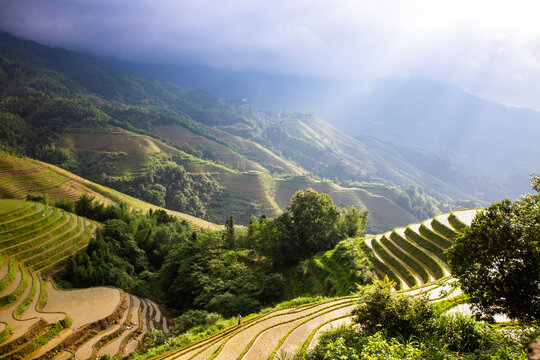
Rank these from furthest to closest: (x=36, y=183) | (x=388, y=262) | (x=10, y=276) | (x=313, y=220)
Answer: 1. (x=36, y=183)
2. (x=313, y=220)
3. (x=10, y=276)
4. (x=388, y=262)

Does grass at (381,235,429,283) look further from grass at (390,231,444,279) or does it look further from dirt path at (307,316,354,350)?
dirt path at (307,316,354,350)

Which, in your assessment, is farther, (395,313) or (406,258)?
(406,258)

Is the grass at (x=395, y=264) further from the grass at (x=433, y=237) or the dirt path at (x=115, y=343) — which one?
the dirt path at (x=115, y=343)

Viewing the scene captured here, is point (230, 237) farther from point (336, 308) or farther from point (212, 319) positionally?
point (336, 308)

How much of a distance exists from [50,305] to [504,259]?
37.9 metres

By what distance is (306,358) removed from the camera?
1001 cm

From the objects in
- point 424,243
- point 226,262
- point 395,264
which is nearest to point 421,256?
point 424,243

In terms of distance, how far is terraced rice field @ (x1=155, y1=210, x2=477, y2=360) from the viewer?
14539 mm

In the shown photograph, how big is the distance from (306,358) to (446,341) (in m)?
5.13

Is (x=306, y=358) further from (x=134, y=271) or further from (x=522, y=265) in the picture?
(x=134, y=271)

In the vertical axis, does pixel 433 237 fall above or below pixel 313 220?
above

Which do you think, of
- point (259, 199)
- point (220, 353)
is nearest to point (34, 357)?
point (220, 353)

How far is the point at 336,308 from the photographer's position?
17859 mm

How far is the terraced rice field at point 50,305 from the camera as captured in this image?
73.4ft
